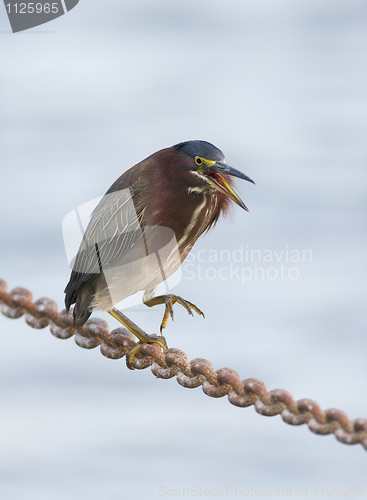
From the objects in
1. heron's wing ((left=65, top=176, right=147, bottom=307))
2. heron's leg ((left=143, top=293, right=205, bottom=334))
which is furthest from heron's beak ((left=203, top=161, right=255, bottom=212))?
heron's leg ((left=143, top=293, right=205, bottom=334))

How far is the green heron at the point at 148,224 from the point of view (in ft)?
7.31

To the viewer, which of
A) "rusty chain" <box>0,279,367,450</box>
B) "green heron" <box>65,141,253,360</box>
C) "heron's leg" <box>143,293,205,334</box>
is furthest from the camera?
"heron's leg" <box>143,293,205,334</box>

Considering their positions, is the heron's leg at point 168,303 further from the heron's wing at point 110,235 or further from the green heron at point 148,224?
the heron's wing at point 110,235

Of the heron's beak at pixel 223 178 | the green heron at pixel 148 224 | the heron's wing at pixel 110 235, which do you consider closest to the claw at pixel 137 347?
the green heron at pixel 148 224

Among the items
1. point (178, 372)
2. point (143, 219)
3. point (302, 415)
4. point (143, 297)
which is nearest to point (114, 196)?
point (143, 219)

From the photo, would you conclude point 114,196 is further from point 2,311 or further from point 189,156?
point 2,311

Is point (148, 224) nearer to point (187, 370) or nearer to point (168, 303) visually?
point (168, 303)

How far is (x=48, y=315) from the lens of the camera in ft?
7.88

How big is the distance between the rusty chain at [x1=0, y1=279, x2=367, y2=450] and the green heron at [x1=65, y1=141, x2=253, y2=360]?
0.34 ft

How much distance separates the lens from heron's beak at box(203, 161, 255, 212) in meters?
2.11

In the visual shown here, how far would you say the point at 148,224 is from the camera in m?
2.29

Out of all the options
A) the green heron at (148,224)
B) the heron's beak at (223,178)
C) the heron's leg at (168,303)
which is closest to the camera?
the heron's beak at (223,178)

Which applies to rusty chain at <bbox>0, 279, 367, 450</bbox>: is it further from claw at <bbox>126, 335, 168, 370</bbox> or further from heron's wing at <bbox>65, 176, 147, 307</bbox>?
heron's wing at <bbox>65, 176, 147, 307</bbox>

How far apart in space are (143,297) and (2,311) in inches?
24.9
